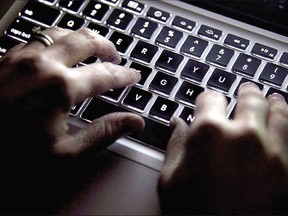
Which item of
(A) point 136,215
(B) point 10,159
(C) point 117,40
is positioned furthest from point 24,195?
(C) point 117,40

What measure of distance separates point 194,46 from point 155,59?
0.06m

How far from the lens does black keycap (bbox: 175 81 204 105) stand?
2.49ft

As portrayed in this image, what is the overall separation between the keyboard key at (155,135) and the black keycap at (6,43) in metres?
0.25

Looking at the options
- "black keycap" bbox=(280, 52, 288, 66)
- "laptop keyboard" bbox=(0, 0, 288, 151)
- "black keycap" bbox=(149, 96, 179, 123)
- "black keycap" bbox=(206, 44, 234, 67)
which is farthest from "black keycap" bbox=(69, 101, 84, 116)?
"black keycap" bbox=(280, 52, 288, 66)

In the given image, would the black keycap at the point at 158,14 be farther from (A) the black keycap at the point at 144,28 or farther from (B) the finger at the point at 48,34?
(B) the finger at the point at 48,34

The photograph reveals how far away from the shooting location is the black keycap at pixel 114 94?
0.77 metres

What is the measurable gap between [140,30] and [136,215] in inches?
11.5

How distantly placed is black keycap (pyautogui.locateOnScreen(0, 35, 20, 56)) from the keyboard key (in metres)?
0.25

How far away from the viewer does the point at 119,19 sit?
832 mm

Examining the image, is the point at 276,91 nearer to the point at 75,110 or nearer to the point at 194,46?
the point at 194,46

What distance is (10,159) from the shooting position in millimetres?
705

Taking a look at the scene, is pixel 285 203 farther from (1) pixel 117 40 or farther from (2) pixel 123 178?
(1) pixel 117 40

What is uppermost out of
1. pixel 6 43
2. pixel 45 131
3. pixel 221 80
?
pixel 221 80

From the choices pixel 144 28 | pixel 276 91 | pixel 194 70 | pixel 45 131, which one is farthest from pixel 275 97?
pixel 45 131
